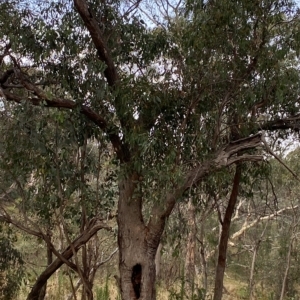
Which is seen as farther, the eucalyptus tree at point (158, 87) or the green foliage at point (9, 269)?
the green foliage at point (9, 269)

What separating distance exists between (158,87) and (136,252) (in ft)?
6.09

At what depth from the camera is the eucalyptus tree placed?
5.00m

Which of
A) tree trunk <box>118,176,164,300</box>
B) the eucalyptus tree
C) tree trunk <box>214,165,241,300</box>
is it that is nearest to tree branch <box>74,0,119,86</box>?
the eucalyptus tree

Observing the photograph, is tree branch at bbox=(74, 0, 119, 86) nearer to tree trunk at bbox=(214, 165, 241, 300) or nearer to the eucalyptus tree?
the eucalyptus tree

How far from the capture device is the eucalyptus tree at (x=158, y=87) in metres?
5.00

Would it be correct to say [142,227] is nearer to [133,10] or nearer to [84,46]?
[84,46]

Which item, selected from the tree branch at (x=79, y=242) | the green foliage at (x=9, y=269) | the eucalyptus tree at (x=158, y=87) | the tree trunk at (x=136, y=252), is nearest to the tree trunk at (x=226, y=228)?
the eucalyptus tree at (x=158, y=87)

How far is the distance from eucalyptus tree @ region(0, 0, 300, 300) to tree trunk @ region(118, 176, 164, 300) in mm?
11

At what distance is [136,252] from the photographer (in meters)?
5.38

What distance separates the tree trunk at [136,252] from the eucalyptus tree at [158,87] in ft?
0.04

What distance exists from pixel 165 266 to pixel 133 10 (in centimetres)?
921

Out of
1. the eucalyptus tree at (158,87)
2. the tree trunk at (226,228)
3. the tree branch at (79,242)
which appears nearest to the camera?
the eucalyptus tree at (158,87)

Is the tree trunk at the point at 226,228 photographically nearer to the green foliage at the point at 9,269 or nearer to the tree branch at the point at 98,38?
the tree branch at the point at 98,38

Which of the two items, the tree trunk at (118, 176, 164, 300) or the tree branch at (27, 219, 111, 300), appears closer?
the tree trunk at (118, 176, 164, 300)
